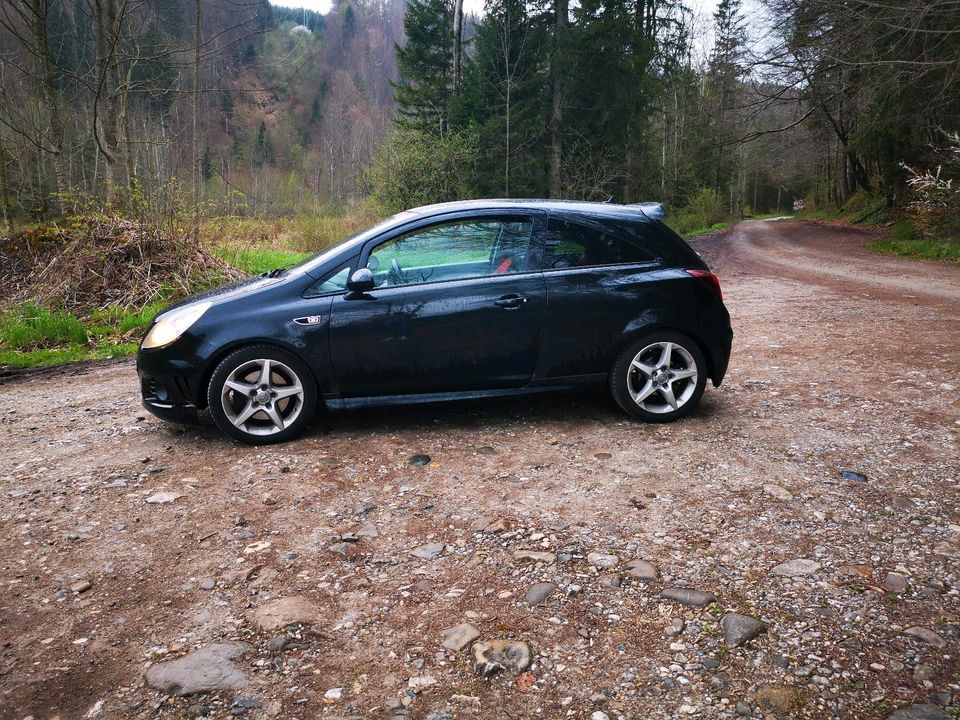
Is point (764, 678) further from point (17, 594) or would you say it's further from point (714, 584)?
point (17, 594)

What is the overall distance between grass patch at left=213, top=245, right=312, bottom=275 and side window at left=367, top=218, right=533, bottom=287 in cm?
506

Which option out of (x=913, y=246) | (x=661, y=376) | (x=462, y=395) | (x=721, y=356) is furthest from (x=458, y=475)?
(x=913, y=246)

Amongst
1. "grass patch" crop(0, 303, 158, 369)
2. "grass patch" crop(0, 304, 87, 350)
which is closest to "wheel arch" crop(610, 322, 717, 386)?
"grass patch" crop(0, 303, 158, 369)

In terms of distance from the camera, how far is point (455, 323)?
4672mm

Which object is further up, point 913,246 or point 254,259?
point 254,259

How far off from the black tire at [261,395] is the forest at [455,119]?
5.50m

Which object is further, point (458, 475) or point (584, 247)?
point (584, 247)

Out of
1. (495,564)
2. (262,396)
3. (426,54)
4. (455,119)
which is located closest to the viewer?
(495,564)

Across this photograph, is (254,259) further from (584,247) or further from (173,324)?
(584,247)

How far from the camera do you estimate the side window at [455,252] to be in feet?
15.7

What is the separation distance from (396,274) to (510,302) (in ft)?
2.78

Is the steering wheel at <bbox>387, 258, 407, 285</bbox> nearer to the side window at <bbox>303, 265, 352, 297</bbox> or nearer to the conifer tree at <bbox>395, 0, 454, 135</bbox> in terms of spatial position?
the side window at <bbox>303, 265, 352, 297</bbox>

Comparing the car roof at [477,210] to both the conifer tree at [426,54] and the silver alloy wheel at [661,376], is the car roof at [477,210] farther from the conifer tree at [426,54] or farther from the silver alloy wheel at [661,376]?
the conifer tree at [426,54]

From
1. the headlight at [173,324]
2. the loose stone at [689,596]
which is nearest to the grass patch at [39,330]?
the headlight at [173,324]
